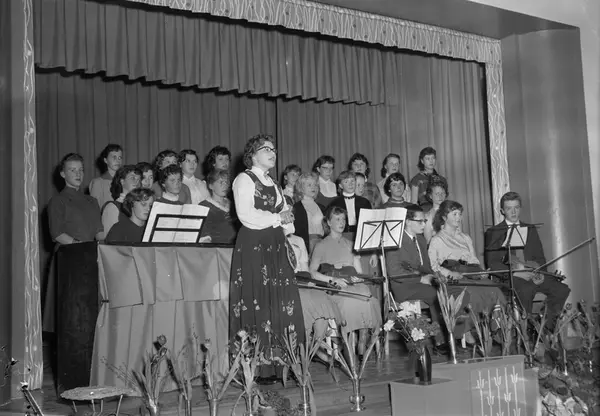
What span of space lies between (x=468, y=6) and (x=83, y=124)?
3715mm

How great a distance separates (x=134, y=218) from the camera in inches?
201

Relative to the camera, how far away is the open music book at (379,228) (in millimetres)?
5453

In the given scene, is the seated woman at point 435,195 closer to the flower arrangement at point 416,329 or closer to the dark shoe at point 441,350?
the dark shoe at point 441,350

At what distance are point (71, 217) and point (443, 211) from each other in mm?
2974

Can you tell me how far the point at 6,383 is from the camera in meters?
4.48

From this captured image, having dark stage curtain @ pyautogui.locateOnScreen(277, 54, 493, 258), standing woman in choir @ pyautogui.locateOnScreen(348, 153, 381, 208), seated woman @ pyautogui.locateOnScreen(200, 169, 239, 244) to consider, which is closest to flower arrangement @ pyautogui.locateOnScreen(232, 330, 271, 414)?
seated woman @ pyautogui.locateOnScreen(200, 169, 239, 244)

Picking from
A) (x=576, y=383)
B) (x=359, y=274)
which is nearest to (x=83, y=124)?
(x=359, y=274)

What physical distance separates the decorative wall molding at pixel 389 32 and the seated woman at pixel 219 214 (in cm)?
128

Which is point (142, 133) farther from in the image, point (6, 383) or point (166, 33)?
point (6, 383)

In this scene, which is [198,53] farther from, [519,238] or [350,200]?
[519,238]

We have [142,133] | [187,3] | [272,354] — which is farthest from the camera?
[142,133]

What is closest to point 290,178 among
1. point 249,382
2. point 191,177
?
point 191,177

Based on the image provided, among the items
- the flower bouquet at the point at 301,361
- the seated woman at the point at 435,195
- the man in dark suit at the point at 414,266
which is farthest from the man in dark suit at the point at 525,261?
the flower bouquet at the point at 301,361

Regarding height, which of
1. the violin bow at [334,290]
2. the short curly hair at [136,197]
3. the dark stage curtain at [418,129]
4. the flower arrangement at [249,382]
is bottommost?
the flower arrangement at [249,382]
